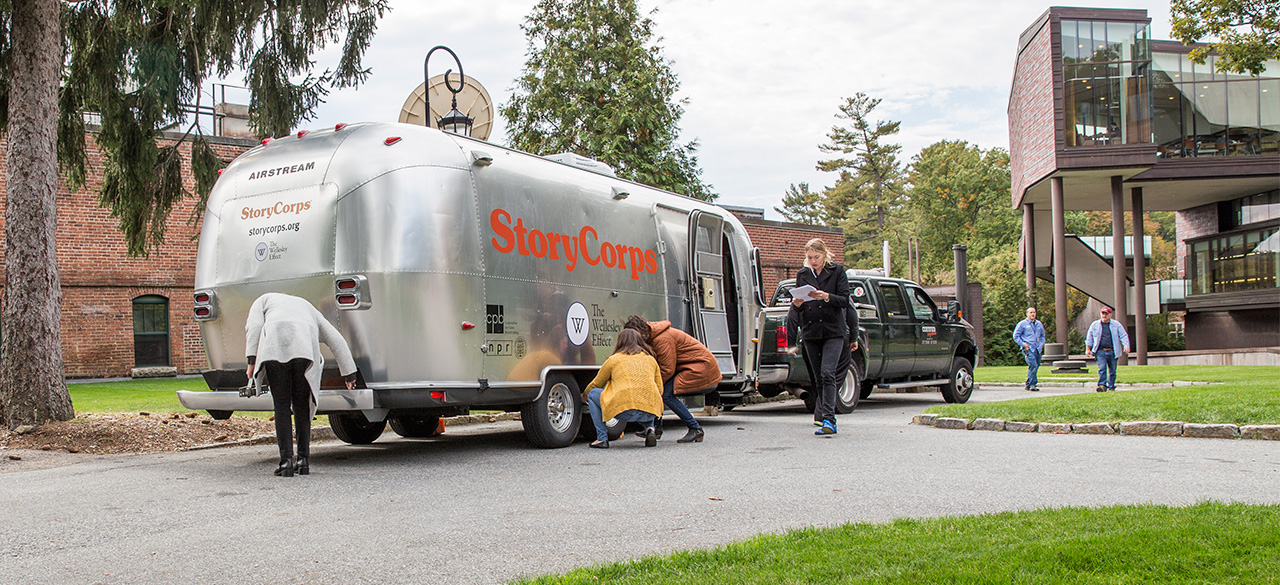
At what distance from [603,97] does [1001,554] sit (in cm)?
2665

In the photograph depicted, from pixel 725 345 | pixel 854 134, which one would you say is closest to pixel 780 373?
pixel 725 345

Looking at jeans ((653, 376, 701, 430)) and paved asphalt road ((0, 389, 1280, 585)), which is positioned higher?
jeans ((653, 376, 701, 430))

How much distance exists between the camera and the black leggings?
25.0 feet

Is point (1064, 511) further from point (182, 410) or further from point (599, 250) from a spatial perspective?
point (182, 410)

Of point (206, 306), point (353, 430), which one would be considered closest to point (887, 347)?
point (353, 430)

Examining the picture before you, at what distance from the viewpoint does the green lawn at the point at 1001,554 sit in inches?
149

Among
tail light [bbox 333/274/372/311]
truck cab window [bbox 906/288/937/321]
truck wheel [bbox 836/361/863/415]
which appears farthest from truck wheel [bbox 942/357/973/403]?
tail light [bbox 333/274/372/311]

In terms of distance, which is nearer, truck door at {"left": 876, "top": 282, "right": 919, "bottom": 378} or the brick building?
truck door at {"left": 876, "top": 282, "right": 919, "bottom": 378}

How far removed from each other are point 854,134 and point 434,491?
263 ft

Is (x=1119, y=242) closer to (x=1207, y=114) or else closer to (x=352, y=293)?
(x=1207, y=114)

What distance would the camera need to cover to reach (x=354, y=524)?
5.60 m

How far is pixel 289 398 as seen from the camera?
25.4 feet

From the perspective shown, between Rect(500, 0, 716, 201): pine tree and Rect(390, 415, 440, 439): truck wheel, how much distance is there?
56.6 feet

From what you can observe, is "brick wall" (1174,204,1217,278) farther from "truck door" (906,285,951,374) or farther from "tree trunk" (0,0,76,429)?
"tree trunk" (0,0,76,429)
